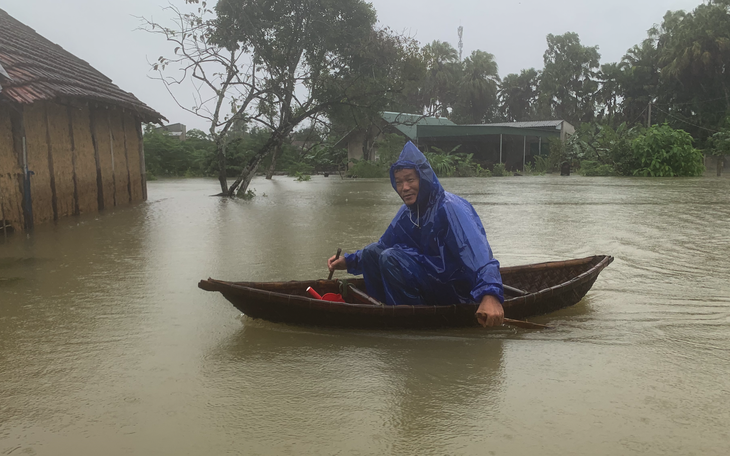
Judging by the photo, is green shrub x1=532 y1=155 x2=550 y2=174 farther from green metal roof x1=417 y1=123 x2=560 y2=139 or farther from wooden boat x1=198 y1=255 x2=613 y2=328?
wooden boat x1=198 y1=255 x2=613 y2=328

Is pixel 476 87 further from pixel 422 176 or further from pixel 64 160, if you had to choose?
pixel 422 176

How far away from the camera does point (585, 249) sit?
869cm

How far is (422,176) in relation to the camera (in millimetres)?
4496

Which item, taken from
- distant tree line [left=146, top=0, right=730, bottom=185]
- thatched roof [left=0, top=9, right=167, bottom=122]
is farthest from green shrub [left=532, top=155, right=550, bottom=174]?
thatched roof [left=0, top=9, right=167, bottom=122]

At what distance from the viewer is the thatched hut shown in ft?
33.0

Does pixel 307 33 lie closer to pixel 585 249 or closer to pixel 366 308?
pixel 585 249

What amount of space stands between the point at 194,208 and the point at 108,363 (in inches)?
444

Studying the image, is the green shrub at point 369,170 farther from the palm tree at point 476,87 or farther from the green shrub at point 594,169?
the palm tree at point 476,87

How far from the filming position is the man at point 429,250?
4293 millimetres

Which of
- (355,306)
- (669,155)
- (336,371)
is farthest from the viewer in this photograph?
(669,155)

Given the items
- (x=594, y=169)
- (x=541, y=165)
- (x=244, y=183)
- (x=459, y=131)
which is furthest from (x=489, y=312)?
(x=541, y=165)

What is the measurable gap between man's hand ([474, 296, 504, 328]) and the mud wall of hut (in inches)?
347

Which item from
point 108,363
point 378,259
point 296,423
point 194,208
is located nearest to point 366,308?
point 378,259

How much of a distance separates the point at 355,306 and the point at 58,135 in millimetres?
10009
